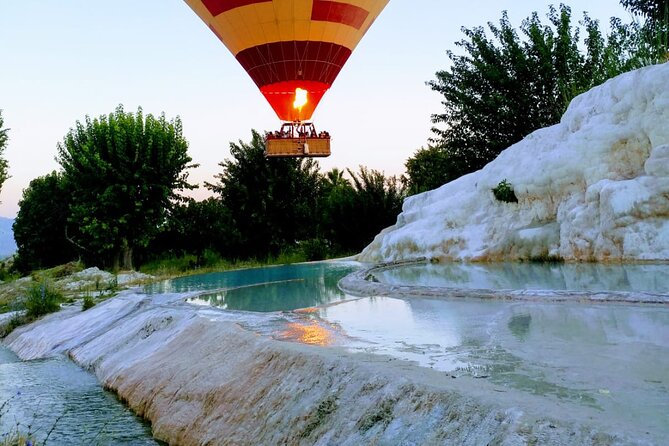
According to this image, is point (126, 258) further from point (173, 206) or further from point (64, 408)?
point (64, 408)

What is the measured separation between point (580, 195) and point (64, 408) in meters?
10.4

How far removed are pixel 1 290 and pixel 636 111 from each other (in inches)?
621

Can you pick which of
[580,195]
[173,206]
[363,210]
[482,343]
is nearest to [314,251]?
[363,210]

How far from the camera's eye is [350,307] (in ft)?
25.2

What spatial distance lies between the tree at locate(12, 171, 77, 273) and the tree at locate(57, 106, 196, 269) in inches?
210

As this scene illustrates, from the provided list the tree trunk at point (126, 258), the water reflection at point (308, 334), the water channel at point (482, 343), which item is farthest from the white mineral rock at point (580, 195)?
the tree trunk at point (126, 258)

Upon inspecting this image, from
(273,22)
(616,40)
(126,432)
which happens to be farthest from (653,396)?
(616,40)

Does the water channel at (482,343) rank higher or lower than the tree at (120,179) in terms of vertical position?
lower

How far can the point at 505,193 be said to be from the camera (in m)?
14.4

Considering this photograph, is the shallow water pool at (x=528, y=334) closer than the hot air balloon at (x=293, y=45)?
Yes

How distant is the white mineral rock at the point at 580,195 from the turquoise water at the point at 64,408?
8.78 metres

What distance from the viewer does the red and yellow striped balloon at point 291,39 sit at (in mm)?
17375

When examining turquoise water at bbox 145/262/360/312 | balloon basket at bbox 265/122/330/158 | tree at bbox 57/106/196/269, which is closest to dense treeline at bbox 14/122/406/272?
tree at bbox 57/106/196/269

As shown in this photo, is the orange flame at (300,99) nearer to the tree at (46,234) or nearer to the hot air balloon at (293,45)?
the hot air balloon at (293,45)
